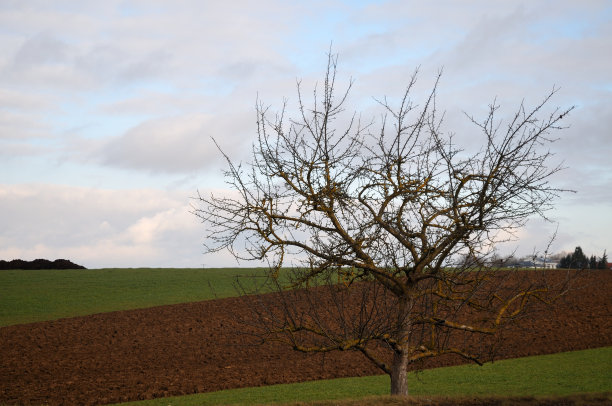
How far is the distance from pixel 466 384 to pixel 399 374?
7.07 metres

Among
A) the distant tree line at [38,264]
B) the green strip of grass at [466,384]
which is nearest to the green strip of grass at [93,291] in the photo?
the distant tree line at [38,264]

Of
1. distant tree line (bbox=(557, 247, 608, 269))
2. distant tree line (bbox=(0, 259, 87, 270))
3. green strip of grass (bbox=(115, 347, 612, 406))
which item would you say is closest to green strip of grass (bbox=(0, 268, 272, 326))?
distant tree line (bbox=(0, 259, 87, 270))

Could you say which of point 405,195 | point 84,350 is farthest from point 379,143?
point 84,350

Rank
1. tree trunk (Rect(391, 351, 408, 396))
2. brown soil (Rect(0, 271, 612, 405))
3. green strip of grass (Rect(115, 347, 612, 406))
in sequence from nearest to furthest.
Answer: tree trunk (Rect(391, 351, 408, 396)) < green strip of grass (Rect(115, 347, 612, 406)) < brown soil (Rect(0, 271, 612, 405))

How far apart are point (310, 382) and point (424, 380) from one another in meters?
3.21

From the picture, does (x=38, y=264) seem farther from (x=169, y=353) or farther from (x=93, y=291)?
(x=169, y=353)

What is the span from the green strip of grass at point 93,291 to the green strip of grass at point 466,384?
38.8ft

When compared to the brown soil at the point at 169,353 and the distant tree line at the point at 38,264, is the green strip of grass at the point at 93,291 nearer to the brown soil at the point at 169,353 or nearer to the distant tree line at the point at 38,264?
the brown soil at the point at 169,353

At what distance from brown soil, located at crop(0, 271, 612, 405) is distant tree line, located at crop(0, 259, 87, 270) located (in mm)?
27913

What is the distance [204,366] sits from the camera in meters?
20.6

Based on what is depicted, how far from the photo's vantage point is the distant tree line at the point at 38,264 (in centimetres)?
5441

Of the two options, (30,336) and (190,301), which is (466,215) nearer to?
→ (30,336)

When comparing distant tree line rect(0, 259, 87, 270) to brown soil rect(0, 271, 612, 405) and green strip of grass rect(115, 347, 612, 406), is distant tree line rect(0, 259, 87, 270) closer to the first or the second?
brown soil rect(0, 271, 612, 405)

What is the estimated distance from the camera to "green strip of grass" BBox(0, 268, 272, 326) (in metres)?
33.0
